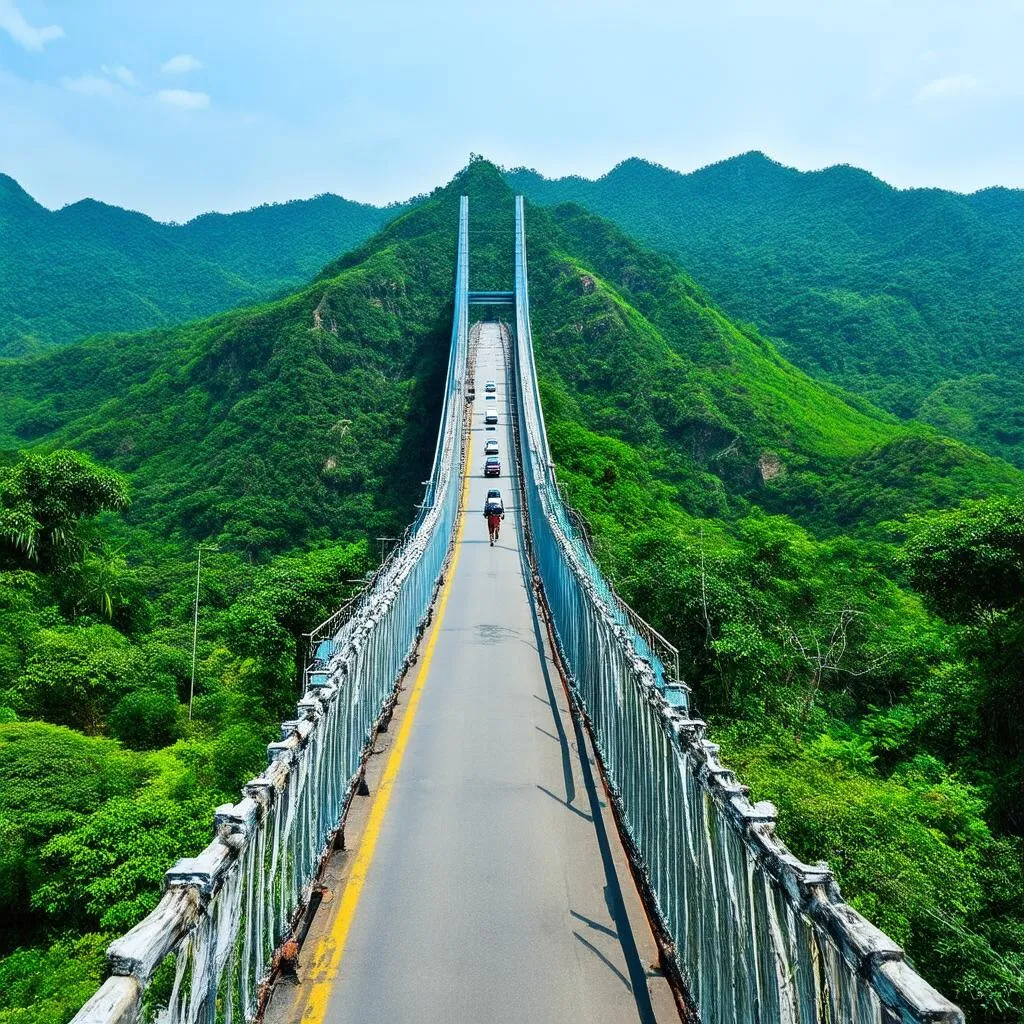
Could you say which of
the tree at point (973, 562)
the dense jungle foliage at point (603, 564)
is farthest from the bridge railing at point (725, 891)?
the tree at point (973, 562)

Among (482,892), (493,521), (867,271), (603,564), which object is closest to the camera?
(482,892)

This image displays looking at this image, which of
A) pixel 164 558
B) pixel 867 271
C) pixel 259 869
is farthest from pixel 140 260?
pixel 259 869

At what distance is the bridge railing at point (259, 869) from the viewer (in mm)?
3174

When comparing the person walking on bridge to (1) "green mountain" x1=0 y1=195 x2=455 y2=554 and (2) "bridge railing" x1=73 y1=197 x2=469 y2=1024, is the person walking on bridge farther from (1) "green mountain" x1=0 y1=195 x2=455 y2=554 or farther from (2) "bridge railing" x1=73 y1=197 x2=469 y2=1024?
(1) "green mountain" x1=0 y1=195 x2=455 y2=554

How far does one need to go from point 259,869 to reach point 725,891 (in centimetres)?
250

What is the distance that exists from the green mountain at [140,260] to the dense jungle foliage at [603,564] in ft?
166

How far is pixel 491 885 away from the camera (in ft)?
22.9

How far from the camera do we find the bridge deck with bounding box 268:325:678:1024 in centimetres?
542

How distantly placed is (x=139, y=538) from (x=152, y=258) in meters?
110

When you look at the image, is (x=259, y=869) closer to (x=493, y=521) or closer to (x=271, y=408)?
(x=493, y=521)

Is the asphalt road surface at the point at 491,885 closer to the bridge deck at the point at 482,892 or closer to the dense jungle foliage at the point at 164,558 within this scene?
the bridge deck at the point at 482,892

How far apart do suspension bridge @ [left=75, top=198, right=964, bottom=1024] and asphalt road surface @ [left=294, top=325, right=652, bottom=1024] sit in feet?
0.07

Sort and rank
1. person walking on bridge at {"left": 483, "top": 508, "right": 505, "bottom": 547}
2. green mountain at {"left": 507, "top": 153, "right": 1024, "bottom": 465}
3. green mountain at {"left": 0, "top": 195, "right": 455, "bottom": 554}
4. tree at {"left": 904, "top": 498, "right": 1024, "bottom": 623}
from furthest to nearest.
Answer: green mountain at {"left": 507, "top": 153, "right": 1024, "bottom": 465} → green mountain at {"left": 0, "top": 195, "right": 455, "bottom": 554} → person walking on bridge at {"left": 483, "top": 508, "right": 505, "bottom": 547} → tree at {"left": 904, "top": 498, "right": 1024, "bottom": 623}

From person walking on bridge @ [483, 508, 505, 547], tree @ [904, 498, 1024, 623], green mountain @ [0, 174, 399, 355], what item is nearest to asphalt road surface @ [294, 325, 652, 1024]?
tree @ [904, 498, 1024, 623]
